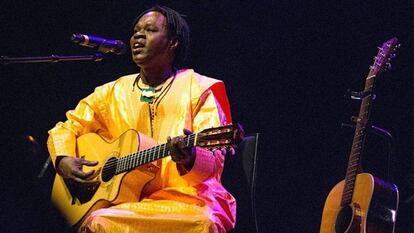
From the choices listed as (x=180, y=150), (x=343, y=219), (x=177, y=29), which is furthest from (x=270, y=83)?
Result: (x=180, y=150)

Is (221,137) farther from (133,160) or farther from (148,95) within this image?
(148,95)

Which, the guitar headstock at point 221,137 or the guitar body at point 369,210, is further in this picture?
the guitar body at point 369,210

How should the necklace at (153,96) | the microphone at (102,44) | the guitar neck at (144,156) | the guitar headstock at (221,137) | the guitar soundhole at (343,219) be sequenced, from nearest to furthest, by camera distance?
1. the guitar headstock at (221,137)
2. the guitar neck at (144,156)
3. the microphone at (102,44)
4. the guitar soundhole at (343,219)
5. the necklace at (153,96)

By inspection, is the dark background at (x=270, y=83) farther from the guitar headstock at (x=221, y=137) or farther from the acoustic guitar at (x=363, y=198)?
the guitar headstock at (x=221, y=137)

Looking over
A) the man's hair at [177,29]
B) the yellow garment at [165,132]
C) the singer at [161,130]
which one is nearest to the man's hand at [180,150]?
the singer at [161,130]

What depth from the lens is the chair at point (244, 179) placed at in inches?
152

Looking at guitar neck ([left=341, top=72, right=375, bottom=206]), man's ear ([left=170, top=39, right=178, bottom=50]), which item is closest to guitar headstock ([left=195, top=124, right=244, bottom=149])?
guitar neck ([left=341, top=72, right=375, bottom=206])

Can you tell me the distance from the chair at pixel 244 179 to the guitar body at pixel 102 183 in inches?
25.2

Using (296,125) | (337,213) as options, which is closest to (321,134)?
(296,125)

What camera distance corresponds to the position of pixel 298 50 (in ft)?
16.9

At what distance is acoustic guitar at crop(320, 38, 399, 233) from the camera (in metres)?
3.66

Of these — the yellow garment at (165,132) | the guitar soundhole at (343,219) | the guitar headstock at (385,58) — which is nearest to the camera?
the yellow garment at (165,132)

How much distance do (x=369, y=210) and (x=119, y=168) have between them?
1.55 m

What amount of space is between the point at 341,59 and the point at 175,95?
169cm
